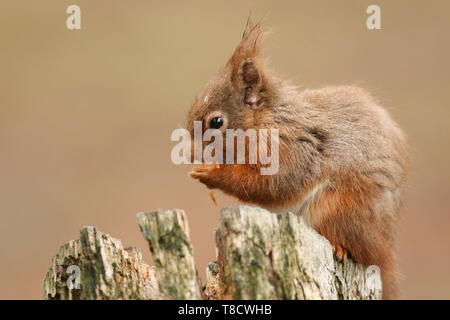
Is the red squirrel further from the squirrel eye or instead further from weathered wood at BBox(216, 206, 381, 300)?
weathered wood at BBox(216, 206, 381, 300)

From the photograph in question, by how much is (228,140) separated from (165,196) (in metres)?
4.38

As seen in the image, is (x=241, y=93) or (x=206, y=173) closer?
(x=206, y=173)

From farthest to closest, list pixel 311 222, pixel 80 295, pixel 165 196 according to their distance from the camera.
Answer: pixel 165 196 < pixel 311 222 < pixel 80 295

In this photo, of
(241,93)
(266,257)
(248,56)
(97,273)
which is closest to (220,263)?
(266,257)

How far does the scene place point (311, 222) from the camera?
3520 mm

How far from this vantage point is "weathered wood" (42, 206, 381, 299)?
97.7 inches

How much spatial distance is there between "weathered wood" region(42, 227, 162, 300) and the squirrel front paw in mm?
749

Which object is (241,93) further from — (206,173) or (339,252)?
(339,252)

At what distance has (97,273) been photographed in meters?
2.68

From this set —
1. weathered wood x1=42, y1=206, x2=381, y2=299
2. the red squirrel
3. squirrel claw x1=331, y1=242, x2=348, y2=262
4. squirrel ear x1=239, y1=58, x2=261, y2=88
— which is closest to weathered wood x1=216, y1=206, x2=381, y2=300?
weathered wood x1=42, y1=206, x2=381, y2=299

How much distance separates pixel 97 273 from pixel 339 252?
4.48 ft
